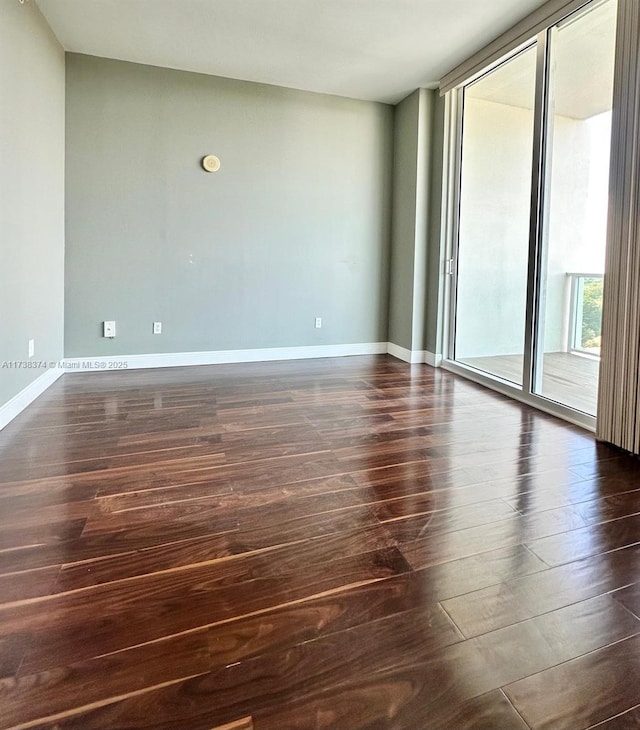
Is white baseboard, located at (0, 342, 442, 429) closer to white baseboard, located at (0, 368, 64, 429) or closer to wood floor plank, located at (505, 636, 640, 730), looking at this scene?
white baseboard, located at (0, 368, 64, 429)

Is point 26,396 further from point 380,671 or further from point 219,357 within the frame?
point 380,671

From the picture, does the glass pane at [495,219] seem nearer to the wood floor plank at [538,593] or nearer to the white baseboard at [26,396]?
the wood floor plank at [538,593]

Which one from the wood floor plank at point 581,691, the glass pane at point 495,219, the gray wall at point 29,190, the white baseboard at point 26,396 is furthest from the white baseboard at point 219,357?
the wood floor plank at point 581,691

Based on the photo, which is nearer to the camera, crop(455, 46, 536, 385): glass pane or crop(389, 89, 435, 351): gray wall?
crop(455, 46, 536, 385): glass pane

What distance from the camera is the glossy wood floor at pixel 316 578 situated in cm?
99

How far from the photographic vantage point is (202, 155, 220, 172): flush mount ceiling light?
4273 mm

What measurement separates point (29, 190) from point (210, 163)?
1682mm

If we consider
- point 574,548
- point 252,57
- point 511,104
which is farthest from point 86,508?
point 511,104

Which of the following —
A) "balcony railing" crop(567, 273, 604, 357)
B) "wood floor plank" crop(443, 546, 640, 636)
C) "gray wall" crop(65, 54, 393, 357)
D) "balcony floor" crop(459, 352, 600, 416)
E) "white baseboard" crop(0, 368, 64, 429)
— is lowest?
"wood floor plank" crop(443, 546, 640, 636)

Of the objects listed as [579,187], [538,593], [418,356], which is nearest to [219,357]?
[418,356]

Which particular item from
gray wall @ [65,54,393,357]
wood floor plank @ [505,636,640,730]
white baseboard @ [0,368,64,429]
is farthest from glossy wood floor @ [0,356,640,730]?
gray wall @ [65,54,393,357]

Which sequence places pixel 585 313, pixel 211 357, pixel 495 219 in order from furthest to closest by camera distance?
pixel 211 357, pixel 495 219, pixel 585 313

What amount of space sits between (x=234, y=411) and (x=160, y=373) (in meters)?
1.40

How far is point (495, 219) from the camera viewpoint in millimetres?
4199
